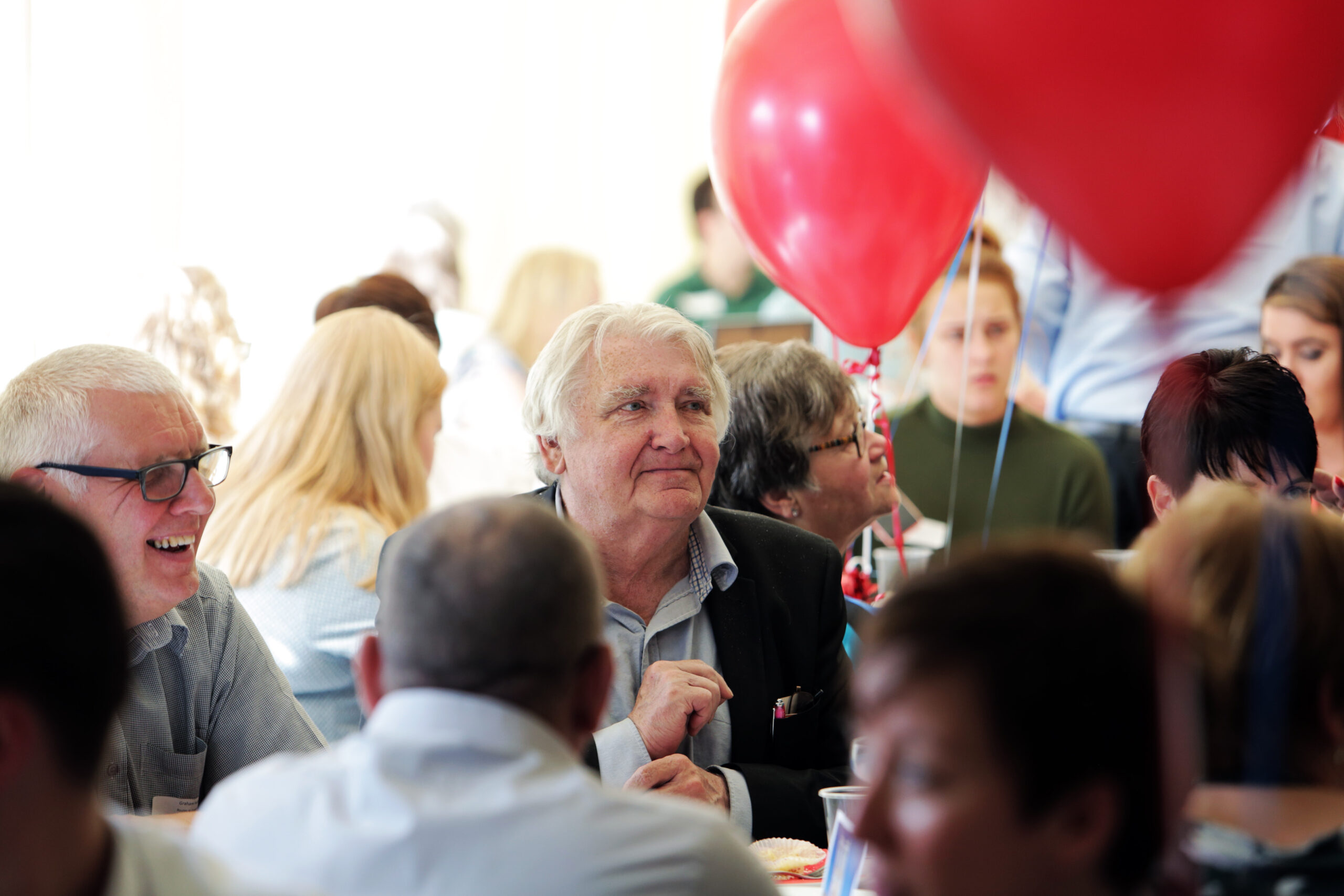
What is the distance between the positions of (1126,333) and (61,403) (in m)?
2.49

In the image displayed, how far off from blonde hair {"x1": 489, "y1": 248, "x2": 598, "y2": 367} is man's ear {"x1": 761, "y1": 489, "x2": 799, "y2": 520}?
8.40 ft

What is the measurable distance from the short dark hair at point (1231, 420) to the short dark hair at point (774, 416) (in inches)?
28.4

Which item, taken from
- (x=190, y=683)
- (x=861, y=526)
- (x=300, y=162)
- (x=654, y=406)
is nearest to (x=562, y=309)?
(x=300, y=162)

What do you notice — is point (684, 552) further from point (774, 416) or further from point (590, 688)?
point (590, 688)

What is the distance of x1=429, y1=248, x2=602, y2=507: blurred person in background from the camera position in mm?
4836

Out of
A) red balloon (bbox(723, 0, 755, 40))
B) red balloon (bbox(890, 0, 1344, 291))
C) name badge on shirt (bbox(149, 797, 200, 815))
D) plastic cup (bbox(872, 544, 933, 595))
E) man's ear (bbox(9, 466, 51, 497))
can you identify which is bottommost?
name badge on shirt (bbox(149, 797, 200, 815))

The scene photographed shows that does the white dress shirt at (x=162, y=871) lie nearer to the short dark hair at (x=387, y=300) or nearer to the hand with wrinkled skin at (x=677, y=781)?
the hand with wrinkled skin at (x=677, y=781)

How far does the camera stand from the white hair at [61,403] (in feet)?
5.76

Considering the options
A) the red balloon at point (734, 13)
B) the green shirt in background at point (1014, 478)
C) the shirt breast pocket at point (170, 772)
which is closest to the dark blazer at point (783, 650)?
the shirt breast pocket at point (170, 772)

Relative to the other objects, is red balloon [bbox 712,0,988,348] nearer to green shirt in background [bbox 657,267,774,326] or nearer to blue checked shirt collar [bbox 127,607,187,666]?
blue checked shirt collar [bbox 127,607,187,666]

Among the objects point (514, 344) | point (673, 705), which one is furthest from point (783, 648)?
point (514, 344)

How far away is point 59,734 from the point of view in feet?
3.05

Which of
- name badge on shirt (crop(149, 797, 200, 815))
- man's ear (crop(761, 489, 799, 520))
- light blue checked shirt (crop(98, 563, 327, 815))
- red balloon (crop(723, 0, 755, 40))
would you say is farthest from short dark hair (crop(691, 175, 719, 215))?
name badge on shirt (crop(149, 797, 200, 815))

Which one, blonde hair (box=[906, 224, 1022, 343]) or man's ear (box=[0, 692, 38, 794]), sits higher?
blonde hair (box=[906, 224, 1022, 343])
